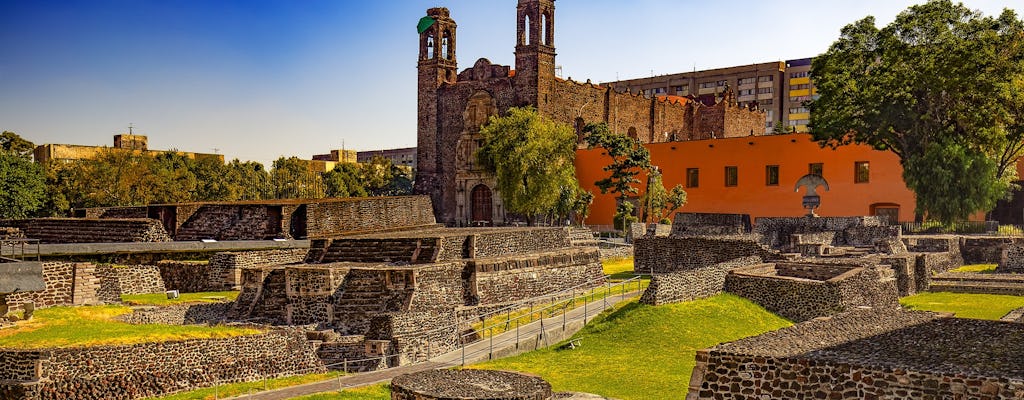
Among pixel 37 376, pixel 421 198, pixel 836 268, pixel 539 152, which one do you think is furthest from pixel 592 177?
pixel 37 376

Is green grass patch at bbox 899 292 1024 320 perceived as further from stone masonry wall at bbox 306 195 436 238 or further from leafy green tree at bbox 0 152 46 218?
leafy green tree at bbox 0 152 46 218

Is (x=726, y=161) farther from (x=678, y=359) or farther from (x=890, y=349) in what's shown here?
(x=890, y=349)

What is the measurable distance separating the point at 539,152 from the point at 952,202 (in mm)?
20483

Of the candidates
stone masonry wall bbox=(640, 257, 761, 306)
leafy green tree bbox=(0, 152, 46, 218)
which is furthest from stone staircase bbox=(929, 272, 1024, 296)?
leafy green tree bbox=(0, 152, 46, 218)

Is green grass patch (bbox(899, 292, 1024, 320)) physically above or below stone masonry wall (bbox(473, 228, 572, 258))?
below

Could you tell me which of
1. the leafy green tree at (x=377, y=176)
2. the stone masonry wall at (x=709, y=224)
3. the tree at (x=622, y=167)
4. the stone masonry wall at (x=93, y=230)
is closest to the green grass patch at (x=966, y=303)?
the stone masonry wall at (x=709, y=224)

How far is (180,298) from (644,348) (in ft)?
43.3

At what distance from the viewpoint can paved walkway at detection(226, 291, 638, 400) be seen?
17.1 m

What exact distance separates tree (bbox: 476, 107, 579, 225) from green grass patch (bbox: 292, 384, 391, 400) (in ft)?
106

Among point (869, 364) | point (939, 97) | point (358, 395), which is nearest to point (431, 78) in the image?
point (939, 97)

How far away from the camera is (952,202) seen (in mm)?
36531

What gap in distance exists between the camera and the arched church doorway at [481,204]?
192ft

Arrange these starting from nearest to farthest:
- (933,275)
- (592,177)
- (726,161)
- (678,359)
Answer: (678,359) < (933,275) < (726,161) < (592,177)

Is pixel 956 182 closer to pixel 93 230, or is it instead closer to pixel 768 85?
pixel 93 230
